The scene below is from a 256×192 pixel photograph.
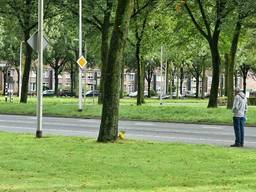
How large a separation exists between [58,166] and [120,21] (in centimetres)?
618

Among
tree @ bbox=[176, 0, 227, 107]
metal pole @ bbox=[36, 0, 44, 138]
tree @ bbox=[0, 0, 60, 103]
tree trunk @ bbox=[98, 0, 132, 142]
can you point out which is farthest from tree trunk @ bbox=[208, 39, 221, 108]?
tree trunk @ bbox=[98, 0, 132, 142]

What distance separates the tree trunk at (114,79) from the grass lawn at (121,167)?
460mm

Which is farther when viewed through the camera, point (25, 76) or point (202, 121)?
point (25, 76)

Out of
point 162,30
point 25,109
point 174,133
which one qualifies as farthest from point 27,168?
point 162,30

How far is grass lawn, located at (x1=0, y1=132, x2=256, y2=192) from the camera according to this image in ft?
29.9

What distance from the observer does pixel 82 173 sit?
10.5 meters

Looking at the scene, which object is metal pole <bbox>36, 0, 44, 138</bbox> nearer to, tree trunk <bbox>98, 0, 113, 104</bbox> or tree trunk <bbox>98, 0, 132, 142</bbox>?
tree trunk <bbox>98, 0, 132, 142</bbox>

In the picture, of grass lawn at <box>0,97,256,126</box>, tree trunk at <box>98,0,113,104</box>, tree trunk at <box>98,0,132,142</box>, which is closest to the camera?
tree trunk at <box>98,0,132,142</box>

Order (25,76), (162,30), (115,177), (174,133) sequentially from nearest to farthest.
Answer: (115,177)
(174,133)
(25,76)
(162,30)

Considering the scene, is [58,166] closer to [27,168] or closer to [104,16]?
[27,168]

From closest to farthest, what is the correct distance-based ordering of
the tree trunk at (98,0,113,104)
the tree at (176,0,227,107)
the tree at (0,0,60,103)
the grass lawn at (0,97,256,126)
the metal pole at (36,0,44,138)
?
the metal pole at (36,0,44,138)
the grass lawn at (0,97,256,126)
the tree at (176,0,227,107)
the tree trunk at (98,0,113,104)
the tree at (0,0,60,103)

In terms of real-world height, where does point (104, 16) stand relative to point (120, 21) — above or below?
above

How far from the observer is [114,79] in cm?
1633

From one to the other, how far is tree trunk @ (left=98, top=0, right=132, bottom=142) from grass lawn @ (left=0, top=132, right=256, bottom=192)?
46 cm
